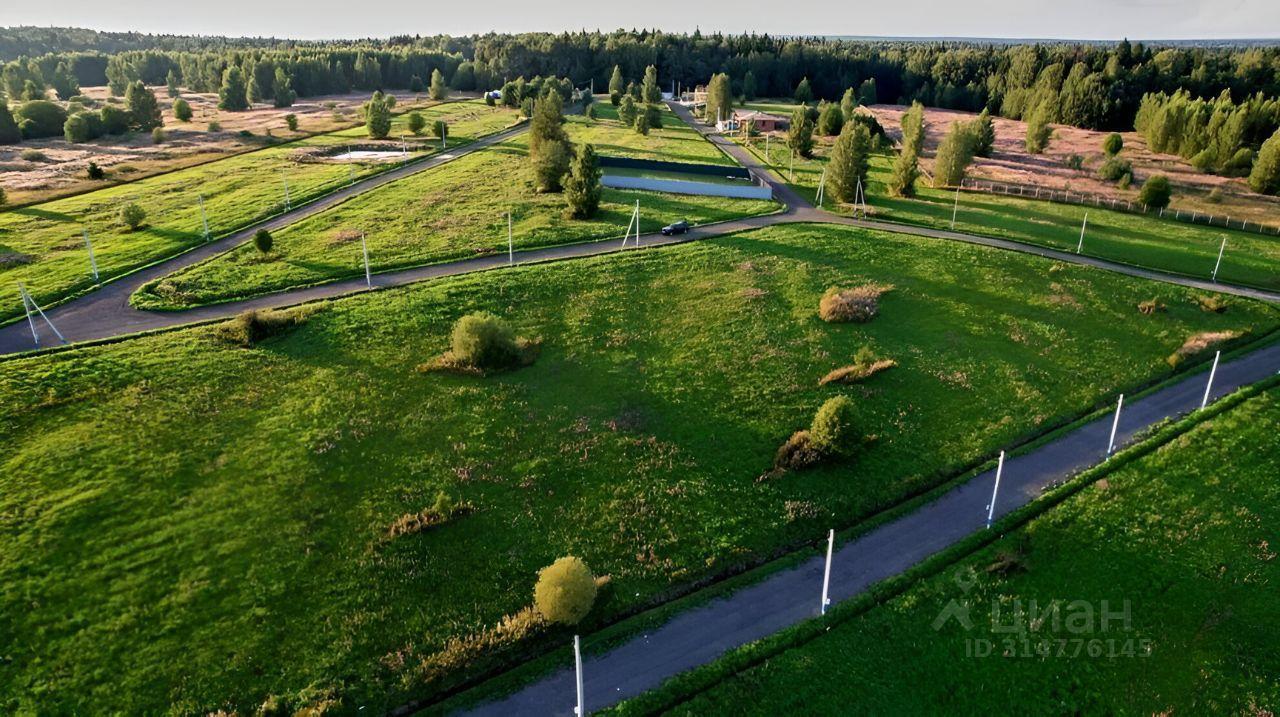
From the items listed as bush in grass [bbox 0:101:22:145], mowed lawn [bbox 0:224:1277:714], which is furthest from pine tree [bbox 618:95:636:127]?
bush in grass [bbox 0:101:22:145]

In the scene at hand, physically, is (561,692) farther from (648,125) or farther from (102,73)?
(102,73)

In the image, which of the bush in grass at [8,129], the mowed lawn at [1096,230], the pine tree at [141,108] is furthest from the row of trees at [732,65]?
the mowed lawn at [1096,230]

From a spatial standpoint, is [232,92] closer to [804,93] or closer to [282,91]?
[282,91]

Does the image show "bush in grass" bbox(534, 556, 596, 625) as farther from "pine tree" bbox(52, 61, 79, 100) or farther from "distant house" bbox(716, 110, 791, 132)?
"pine tree" bbox(52, 61, 79, 100)

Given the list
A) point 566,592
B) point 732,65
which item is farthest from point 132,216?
point 732,65

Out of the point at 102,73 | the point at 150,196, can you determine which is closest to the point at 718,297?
the point at 150,196

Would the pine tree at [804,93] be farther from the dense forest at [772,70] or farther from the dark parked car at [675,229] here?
the dark parked car at [675,229]
